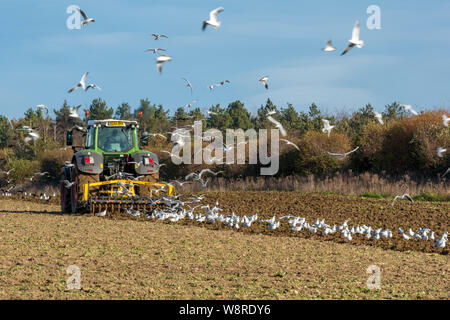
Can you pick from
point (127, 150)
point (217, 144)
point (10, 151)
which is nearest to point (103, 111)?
point (10, 151)

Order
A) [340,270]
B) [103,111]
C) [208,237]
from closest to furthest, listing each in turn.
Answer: [340,270] < [208,237] < [103,111]

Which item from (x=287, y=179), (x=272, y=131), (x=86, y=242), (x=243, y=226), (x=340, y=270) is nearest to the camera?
(x=340, y=270)

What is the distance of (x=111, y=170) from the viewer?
17188mm

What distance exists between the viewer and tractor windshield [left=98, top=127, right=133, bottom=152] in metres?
17.7

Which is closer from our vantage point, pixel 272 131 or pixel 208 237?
pixel 208 237

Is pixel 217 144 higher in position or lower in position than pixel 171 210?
higher

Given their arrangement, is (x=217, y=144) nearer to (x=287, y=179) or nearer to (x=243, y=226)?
(x=287, y=179)

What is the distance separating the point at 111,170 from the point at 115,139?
1.18m

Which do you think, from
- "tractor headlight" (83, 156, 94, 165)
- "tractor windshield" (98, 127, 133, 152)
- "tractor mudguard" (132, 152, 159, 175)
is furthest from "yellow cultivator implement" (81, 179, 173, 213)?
"tractor windshield" (98, 127, 133, 152)

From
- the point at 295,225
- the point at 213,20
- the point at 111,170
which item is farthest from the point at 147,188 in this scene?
the point at 213,20

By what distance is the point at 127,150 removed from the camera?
58.1 ft

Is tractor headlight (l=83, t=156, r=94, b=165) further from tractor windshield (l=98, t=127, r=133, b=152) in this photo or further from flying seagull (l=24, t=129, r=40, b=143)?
flying seagull (l=24, t=129, r=40, b=143)

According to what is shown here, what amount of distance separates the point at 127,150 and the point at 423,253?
9094 mm
